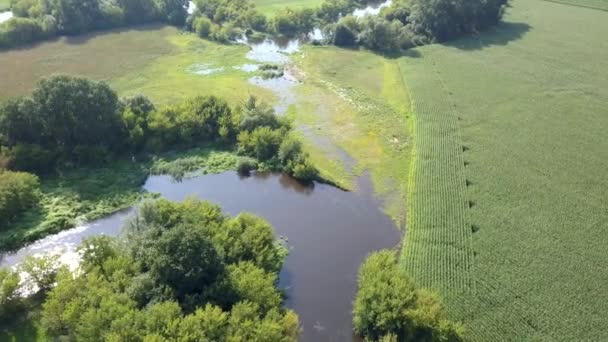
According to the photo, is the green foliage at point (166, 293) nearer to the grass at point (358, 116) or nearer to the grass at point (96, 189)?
the grass at point (96, 189)

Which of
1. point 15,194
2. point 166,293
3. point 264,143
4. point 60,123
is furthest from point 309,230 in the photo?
point 60,123

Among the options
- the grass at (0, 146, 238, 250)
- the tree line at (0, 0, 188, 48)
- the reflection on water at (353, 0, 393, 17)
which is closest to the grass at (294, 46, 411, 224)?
the grass at (0, 146, 238, 250)

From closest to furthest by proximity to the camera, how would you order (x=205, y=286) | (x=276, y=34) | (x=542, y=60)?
(x=205, y=286), (x=542, y=60), (x=276, y=34)

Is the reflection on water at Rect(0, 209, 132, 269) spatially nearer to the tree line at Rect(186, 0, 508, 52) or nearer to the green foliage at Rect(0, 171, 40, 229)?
the green foliage at Rect(0, 171, 40, 229)

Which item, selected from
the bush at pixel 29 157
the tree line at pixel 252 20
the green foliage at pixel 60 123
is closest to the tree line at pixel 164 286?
the bush at pixel 29 157

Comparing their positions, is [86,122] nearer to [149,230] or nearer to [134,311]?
[149,230]

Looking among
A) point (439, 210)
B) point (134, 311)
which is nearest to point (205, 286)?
point (134, 311)

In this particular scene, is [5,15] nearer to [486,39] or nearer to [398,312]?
[486,39]
